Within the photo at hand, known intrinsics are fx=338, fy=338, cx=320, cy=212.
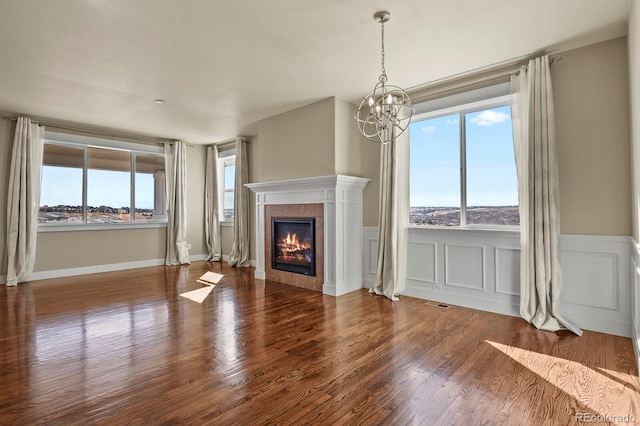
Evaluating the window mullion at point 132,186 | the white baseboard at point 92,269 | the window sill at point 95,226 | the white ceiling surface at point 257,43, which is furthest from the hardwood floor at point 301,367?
the window mullion at point 132,186

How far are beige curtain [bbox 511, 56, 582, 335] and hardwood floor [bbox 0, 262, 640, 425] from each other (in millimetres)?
275

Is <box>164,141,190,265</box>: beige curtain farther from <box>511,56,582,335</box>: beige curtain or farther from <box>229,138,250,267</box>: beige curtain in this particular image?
<box>511,56,582,335</box>: beige curtain

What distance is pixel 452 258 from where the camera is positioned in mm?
4191

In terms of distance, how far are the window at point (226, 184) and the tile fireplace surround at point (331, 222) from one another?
267 cm

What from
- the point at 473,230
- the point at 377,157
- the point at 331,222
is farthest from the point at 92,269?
the point at 473,230

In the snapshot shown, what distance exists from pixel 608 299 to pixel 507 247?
Result: 954 millimetres

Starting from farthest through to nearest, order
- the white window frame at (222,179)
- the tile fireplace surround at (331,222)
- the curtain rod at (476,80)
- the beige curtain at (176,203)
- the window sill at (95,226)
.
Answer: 1. the white window frame at (222,179)
2. the beige curtain at (176,203)
3. the window sill at (95,226)
4. the tile fireplace surround at (331,222)
5. the curtain rod at (476,80)

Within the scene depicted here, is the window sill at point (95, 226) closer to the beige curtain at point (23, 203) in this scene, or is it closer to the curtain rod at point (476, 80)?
the beige curtain at point (23, 203)

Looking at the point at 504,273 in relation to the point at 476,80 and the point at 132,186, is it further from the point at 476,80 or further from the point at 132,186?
the point at 132,186

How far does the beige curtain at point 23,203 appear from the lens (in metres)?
5.42

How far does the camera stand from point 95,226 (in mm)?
6461

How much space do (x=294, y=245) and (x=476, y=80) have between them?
11.0 feet

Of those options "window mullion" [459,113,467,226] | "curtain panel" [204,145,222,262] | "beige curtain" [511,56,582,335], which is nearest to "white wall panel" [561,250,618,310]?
"beige curtain" [511,56,582,335]

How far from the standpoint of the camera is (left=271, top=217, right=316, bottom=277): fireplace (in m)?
5.06
